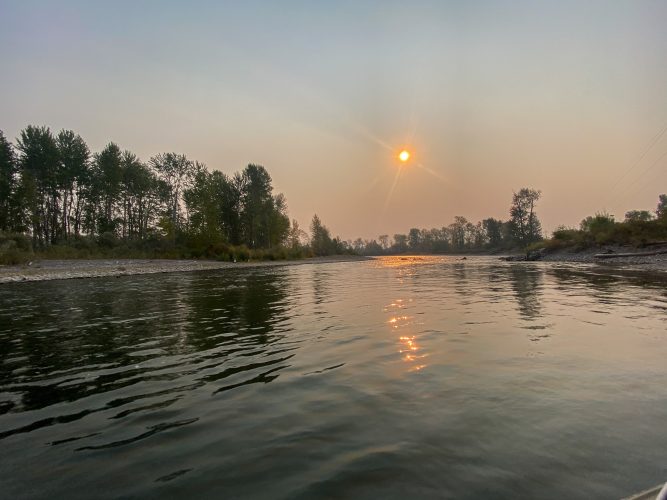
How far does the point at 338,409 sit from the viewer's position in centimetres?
579

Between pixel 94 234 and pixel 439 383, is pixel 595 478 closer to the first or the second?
pixel 439 383

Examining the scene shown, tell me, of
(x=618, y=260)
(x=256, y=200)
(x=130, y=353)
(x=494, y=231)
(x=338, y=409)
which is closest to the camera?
(x=338, y=409)

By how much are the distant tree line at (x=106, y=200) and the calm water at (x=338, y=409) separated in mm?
66049

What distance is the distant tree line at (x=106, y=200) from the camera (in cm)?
6400

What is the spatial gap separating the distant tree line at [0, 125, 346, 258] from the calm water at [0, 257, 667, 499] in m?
66.0

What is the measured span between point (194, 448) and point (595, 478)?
447 cm

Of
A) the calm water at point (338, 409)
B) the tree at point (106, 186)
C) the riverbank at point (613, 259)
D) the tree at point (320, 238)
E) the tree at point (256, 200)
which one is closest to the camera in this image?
the calm water at point (338, 409)

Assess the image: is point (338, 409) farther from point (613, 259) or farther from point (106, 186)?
point (106, 186)

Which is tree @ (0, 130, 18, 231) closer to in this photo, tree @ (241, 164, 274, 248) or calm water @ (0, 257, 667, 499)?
tree @ (241, 164, 274, 248)

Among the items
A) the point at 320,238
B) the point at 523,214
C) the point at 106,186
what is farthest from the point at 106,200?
the point at 523,214

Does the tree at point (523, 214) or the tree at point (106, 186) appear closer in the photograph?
the tree at point (106, 186)

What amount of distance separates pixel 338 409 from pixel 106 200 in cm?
8670

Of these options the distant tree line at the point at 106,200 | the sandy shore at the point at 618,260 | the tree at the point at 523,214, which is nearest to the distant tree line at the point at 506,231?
the tree at the point at 523,214

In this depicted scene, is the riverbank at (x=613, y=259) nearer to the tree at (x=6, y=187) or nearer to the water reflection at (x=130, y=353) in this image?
the water reflection at (x=130, y=353)
